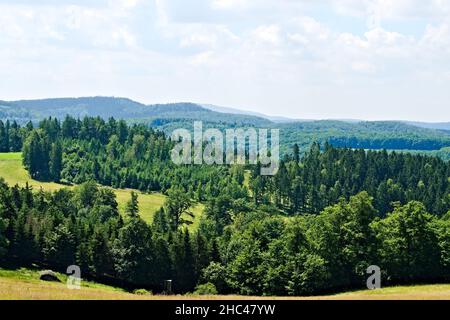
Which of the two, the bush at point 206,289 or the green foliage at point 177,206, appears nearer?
the bush at point 206,289

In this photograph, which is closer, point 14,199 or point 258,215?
point 14,199

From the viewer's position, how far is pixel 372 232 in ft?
286

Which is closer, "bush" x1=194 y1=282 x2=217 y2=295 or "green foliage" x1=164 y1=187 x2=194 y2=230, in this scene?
"bush" x1=194 y1=282 x2=217 y2=295

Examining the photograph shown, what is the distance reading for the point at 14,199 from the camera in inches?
5404

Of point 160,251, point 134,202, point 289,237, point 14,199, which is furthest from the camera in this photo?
point 134,202

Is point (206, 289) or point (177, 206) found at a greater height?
point (177, 206)

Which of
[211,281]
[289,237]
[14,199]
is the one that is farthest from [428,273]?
[14,199]

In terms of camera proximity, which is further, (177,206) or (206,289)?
(177,206)

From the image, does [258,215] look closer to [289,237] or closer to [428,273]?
[289,237]

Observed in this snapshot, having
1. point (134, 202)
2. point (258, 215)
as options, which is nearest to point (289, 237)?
point (258, 215)
